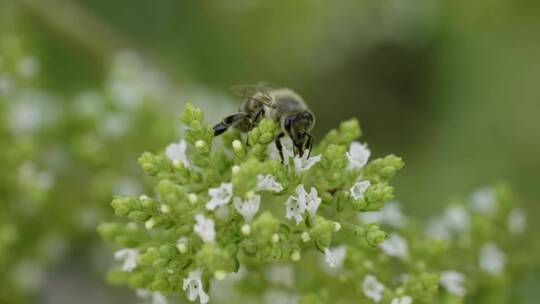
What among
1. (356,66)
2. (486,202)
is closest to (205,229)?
(486,202)

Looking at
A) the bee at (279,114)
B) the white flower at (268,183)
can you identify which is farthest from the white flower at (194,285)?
the bee at (279,114)

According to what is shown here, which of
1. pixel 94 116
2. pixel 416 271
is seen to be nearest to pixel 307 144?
pixel 416 271

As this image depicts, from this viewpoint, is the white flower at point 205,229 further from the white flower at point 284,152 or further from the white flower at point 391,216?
the white flower at point 391,216

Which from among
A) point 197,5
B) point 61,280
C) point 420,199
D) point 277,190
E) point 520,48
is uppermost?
point 197,5

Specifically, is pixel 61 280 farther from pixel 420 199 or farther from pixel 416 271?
pixel 416 271

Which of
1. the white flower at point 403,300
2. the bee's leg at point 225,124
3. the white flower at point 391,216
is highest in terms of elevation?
the bee's leg at point 225,124

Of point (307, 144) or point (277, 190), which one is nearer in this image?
point (277, 190)
